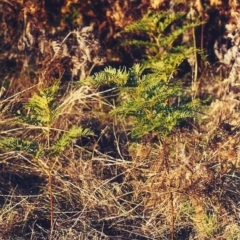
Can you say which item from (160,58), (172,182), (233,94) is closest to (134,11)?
(160,58)

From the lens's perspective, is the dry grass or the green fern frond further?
the dry grass

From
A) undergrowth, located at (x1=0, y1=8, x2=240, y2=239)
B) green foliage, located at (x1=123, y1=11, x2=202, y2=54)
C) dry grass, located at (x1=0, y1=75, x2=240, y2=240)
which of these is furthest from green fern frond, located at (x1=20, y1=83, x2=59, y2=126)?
green foliage, located at (x1=123, y1=11, x2=202, y2=54)

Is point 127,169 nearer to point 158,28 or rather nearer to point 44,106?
point 44,106

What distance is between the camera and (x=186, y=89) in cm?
514

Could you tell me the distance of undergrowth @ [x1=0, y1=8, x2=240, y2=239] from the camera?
3.75m

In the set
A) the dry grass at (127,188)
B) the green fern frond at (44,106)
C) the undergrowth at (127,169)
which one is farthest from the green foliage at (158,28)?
the green fern frond at (44,106)

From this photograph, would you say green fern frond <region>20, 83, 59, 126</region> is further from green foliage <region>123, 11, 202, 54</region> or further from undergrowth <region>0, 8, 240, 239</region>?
green foliage <region>123, 11, 202, 54</region>

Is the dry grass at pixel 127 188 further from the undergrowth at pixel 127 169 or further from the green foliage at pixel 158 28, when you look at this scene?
the green foliage at pixel 158 28

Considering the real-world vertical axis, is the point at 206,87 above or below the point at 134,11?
below

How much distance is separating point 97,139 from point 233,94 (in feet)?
3.50

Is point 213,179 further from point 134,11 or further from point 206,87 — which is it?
point 134,11

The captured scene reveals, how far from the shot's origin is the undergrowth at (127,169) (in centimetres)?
375

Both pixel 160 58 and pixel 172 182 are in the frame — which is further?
pixel 160 58

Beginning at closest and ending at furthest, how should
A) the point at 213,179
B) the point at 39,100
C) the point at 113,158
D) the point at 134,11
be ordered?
the point at 39,100 < the point at 213,179 < the point at 113,158 < the point at 134,11
